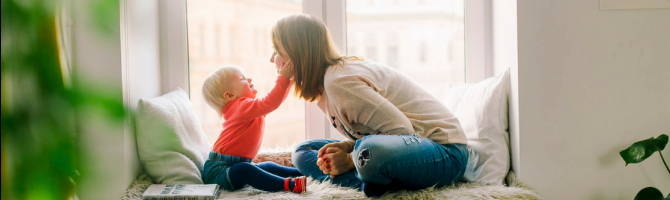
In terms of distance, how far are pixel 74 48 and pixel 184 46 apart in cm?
64

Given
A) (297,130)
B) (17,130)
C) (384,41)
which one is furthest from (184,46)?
(17,130)

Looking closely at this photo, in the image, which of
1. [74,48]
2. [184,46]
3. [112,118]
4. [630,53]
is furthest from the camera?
[184,46]

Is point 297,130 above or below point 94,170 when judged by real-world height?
below

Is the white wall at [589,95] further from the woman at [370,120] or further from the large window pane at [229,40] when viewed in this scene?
the large window pane at [229,40]

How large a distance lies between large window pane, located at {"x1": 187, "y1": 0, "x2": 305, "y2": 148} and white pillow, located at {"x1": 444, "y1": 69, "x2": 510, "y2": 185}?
2.36ft

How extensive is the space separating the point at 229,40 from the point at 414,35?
752 millimetres

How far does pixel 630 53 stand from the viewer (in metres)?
1.44

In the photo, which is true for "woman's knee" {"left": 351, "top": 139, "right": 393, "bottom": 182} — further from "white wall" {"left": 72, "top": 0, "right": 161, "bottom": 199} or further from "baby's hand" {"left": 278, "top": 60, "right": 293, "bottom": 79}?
"white wall" {"left": 72, "top": 0, "right": 161, "bottom": 199}

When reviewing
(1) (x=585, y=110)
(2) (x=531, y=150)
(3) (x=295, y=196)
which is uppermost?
(1) (x=585, y=110)

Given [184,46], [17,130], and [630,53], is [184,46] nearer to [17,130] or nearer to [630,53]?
[17,130]

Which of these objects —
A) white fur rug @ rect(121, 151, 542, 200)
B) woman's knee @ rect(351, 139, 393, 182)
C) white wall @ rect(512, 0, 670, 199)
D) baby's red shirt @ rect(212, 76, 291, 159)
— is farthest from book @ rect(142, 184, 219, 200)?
white wall @ rect(512, 0, 670, 199)

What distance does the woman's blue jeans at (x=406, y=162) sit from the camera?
4.16 feet

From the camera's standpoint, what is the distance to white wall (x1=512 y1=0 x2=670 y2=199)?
1.44 meters

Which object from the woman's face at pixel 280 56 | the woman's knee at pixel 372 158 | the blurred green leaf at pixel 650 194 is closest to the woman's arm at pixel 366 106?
the woman's knee at pixel 372 158
